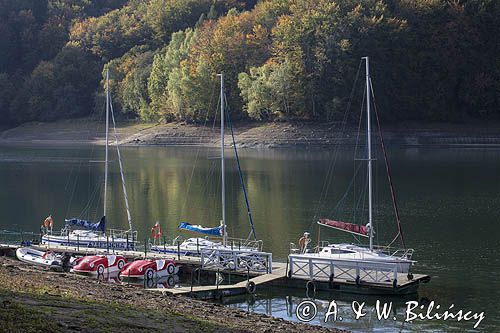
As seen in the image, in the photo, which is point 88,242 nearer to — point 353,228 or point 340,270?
point 353,228

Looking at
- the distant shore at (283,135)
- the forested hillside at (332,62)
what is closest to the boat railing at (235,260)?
the distant shore at (283,135)

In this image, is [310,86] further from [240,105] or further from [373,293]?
[373,293]

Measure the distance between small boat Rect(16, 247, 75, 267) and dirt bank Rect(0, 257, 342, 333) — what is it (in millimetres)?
9459

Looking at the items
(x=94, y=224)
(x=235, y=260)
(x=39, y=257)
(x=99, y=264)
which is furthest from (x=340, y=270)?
(x=94, y=224)

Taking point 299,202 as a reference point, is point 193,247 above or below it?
above

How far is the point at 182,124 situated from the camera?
5896 inches

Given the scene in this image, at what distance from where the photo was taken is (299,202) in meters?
71.1

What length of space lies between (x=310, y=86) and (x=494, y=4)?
31.0 meters

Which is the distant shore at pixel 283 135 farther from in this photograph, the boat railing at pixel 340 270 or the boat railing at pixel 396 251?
the boat railing at pixel 340 270

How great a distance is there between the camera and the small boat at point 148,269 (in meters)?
41.4

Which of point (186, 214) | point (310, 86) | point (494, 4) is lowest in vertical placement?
point (186, 214)

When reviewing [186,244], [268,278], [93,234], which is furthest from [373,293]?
[93,234]

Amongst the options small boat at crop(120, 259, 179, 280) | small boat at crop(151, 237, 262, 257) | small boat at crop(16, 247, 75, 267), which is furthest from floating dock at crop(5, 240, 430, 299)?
small boat at crop(16, 247, 75, 267)

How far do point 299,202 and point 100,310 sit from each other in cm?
4796
